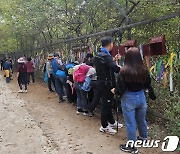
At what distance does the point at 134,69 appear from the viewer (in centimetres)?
423

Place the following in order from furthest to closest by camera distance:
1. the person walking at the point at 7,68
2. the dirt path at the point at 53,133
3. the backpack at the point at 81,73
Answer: the person walking at the point at 7,68, the backpack at the point at 81,73, the dirt path at the point at 53,133

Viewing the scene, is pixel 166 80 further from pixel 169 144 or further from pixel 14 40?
pixel 14 40

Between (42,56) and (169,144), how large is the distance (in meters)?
11.4

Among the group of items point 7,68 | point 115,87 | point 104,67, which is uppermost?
point 104,67

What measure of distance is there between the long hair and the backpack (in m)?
2.74

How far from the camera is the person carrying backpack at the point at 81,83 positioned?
6.99 meters

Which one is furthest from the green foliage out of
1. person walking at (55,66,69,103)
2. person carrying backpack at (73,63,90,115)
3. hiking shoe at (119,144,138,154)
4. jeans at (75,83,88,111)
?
jeans at (75,83,88,111)

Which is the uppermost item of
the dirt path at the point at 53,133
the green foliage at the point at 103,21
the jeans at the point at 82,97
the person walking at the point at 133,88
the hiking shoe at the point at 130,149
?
the green foliage at the point at 103,21

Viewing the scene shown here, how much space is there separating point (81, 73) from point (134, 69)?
2938mm

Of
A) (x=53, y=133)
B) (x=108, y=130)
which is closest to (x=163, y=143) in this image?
(x=108, y=130)

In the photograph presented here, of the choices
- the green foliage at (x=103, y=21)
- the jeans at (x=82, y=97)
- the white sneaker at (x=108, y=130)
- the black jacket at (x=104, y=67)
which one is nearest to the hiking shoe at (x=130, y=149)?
the green foliage at (x=103, y=21)

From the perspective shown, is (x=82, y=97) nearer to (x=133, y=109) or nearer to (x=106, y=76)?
(x=106, y=76)

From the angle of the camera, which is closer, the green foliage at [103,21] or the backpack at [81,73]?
the green foliage at [103,21]

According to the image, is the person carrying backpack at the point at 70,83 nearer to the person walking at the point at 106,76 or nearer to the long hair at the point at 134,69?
the person walking at the point at 106,76
